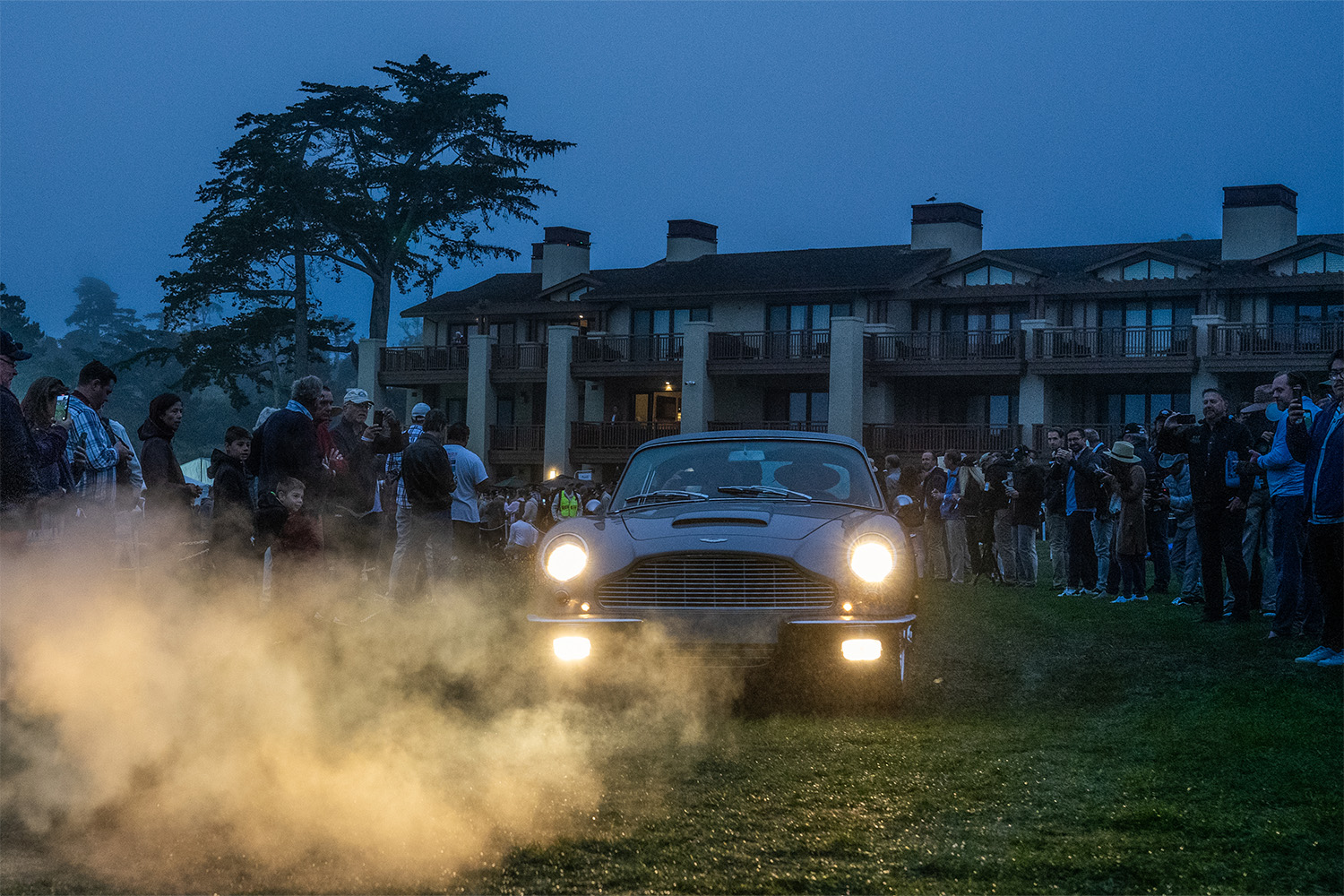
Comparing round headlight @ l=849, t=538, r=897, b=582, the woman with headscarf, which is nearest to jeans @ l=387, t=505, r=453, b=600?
the woman with headscarf

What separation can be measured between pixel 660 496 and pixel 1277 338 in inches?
1390

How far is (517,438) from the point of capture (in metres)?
49.7

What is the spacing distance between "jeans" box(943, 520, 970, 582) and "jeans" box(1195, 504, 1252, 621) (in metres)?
6.31

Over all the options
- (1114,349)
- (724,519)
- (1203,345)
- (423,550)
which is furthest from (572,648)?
(1114,349)

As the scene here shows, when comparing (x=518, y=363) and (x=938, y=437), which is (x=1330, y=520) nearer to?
(x=938, y=437)

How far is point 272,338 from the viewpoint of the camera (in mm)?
49062

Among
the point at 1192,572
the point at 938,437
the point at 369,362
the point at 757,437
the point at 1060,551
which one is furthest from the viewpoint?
the point at 369,362

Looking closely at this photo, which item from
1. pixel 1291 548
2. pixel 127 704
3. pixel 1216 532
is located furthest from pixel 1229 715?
pixel 127 704

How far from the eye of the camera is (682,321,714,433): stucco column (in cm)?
4566

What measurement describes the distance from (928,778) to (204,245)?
46.7m

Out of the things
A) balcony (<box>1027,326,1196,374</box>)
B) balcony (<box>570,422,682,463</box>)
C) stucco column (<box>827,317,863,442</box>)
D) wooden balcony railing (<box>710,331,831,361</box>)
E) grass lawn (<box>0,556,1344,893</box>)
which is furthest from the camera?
balcony (<box>570,422,682,463</box>)

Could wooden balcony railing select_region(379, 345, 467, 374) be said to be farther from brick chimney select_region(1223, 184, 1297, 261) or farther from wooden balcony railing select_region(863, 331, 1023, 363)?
brick chimney select_region(1223, 184, 1297, 261)

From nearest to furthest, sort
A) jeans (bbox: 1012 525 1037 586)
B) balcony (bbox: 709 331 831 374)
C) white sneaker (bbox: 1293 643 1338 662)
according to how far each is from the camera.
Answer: white sneaker (bbox: 1293 643 1338 662)
jeans (bbox: 1012 525 1037 586)
balcony (bbox: 709 331 831 374)

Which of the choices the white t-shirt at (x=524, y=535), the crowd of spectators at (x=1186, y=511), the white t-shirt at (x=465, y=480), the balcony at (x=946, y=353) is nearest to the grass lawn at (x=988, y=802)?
the crowd of spectators at (x=1186, y=511)
